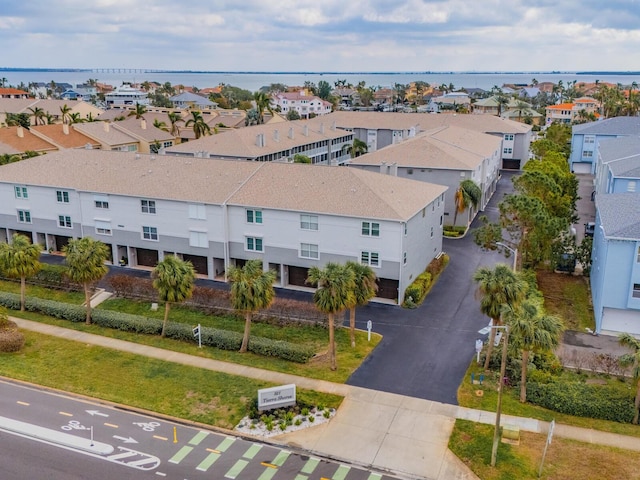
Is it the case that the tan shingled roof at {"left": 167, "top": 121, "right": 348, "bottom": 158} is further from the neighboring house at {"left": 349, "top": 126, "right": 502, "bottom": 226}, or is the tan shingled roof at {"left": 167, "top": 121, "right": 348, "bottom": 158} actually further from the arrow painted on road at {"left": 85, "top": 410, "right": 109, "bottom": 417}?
the arrow painted on road at {"left": 85, "top": 410, "right": 109, "bottom": 417}

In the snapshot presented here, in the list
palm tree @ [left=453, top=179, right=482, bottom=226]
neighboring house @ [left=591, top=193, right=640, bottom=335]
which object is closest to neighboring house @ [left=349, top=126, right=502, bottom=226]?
palm tree @ [left=453, top=179, right=482, bottom=226]

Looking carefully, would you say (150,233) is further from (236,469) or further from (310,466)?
(310,466)

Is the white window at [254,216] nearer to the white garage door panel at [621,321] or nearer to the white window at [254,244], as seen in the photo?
the white window at [254,244]

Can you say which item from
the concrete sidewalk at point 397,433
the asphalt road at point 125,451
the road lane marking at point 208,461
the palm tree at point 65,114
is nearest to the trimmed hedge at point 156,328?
the concrete sidewalk at point 397,433

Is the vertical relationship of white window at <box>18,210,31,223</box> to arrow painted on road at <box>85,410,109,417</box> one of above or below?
above

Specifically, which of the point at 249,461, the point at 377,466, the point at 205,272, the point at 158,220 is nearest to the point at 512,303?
the point at 377,466

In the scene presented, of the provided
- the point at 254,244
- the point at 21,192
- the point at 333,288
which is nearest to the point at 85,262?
the point at 254,244

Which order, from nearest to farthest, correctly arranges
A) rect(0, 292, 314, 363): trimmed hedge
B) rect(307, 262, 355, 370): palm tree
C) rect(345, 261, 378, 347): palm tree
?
rect(307, 262, 355, 370): palm tree < rect(345, 261, 378, 347): palm tree < rect(0, 292, 314, 363): trimmed hedge
